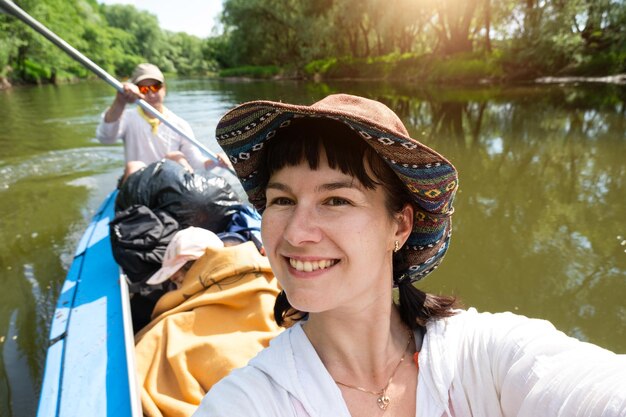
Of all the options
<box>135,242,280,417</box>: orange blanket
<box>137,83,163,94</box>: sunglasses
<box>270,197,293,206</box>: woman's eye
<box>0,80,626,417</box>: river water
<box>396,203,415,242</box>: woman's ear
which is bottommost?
<box>0,80,626,417</box>: river water

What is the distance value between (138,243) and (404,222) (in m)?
1.72

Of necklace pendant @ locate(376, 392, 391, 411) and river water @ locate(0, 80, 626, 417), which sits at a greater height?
necklace pendant @ locate(376, 392, 391, 411)

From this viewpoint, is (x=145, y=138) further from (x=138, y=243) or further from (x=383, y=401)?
(x=383, y=401)

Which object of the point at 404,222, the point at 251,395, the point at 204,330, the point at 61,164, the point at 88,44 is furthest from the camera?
the point at 88,44

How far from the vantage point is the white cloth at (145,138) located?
4.02 meters

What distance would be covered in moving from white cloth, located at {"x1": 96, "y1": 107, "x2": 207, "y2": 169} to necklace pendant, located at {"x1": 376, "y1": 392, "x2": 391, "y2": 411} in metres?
3.55

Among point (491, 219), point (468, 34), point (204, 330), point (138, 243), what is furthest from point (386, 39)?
point (204, 330)

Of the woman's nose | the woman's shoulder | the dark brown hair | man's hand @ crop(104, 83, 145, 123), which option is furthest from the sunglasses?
the woman's shoulder

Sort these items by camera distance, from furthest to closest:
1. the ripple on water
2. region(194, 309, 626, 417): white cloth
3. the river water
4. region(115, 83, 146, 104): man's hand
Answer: the ripple on water
region(115, 83, 146, 104): man's hand
the river water
region(194, 309, 626, 417): white cloth

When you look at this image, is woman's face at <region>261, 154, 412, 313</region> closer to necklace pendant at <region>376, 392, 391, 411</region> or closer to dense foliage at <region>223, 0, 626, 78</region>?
necklace pendant at <region>376, 392, 391, 411</region>

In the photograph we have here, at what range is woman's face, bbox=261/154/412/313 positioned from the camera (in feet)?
3.19

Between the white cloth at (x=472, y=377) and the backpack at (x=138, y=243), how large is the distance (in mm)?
1513

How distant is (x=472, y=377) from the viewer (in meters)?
0.97

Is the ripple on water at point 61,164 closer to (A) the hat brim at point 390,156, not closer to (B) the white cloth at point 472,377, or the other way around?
(A) the hat brim at point 390,156
